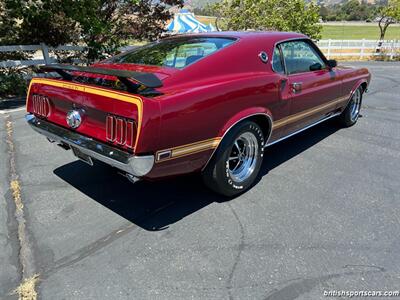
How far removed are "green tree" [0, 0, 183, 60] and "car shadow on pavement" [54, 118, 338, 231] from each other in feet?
21.6

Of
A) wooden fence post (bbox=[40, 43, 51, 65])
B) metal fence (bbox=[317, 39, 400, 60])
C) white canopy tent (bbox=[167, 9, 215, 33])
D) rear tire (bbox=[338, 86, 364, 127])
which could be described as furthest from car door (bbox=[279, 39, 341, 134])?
white canopy tent (bbox=[167, 9, 215, 33])

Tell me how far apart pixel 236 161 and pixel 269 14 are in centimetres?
1636

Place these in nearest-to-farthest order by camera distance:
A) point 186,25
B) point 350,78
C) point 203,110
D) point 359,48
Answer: point 203,110 < point 350,78 < point 359,48 < point 186,25

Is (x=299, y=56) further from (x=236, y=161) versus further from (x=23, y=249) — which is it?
(x=23, y=249)

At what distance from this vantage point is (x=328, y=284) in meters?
2.52

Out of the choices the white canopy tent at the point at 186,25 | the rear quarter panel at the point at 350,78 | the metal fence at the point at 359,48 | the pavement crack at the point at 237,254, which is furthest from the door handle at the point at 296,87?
the white canopy tent at the point at 186,25

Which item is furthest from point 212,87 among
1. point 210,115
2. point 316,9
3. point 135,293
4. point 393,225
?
point 316,9

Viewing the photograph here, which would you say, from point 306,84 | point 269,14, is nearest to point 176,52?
→ point 306,84

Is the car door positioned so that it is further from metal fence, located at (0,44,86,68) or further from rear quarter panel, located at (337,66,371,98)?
metal fence, located at (0,44,86,68)

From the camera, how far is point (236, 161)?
3822mm

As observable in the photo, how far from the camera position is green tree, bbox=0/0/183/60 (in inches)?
368

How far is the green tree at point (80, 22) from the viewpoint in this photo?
9.36 meters

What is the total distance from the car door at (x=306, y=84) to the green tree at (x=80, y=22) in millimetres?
7130

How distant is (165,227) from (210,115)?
1060 millimetres
